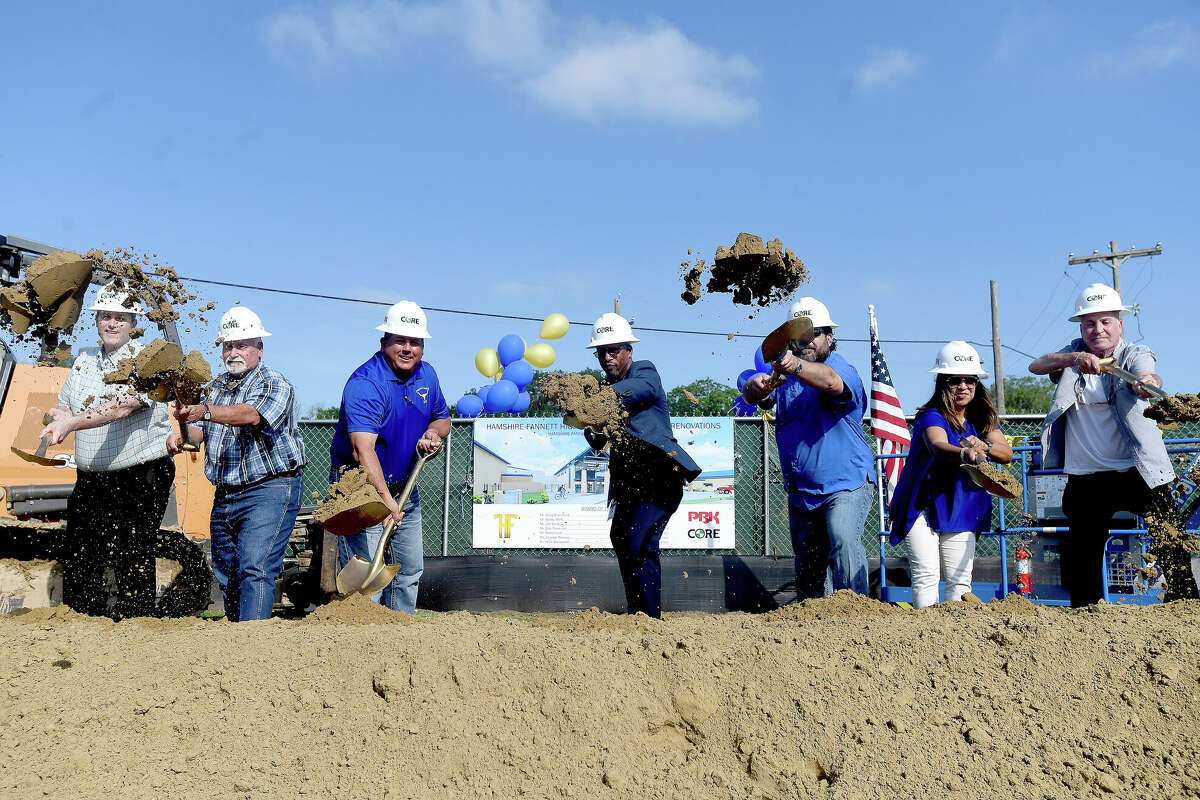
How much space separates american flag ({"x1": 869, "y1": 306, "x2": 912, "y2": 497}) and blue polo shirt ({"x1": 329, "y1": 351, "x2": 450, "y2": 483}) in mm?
4471

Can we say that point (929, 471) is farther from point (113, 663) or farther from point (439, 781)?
point (113, 663)

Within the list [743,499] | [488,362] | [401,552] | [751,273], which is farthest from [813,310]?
[488,362]

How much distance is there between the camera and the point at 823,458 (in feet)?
14.2

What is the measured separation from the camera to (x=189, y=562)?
644cm

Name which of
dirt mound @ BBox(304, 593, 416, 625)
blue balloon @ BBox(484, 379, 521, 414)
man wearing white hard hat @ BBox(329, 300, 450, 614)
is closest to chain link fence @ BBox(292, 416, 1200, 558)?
blue balloon @ BBox(484, 379, 521, 414)

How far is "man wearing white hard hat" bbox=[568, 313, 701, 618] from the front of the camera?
4.52 metres

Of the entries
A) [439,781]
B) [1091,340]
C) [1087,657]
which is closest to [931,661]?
[1087,657]

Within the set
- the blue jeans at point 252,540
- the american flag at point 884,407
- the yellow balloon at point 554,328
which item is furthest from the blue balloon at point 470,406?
the blue jeans at point 252,540

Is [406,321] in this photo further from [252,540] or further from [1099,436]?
[1099,436]

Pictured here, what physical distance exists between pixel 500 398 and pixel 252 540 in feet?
30.1

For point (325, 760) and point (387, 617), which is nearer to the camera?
point (325, 760)

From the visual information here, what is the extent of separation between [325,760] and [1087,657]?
211cm

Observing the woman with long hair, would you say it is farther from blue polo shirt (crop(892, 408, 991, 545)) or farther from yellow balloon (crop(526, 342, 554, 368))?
yellow balloon (crop(526, 342, 554, 368))

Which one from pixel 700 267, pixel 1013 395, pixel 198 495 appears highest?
pixel 1013 395
